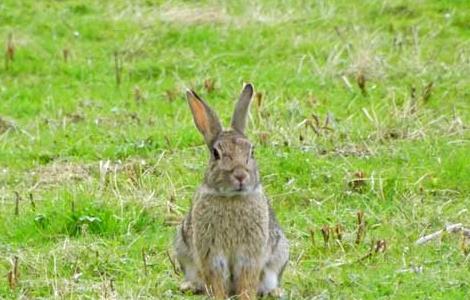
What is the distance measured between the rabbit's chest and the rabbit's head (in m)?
0.11

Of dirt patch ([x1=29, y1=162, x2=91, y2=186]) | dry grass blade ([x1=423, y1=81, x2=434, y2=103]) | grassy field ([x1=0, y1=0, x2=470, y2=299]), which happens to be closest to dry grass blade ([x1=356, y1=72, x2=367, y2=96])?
grassy field ([x1=0, y1=0, x2=470, y2=299])

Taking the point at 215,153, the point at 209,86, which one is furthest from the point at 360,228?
the point at 209,86

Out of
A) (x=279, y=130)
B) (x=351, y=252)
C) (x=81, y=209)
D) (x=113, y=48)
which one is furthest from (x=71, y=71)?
(x=351, y=252)

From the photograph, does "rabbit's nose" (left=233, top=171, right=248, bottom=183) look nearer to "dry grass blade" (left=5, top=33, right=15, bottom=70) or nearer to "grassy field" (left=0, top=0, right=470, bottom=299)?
"grassy field" (left=0, top=0, right=470, bottom=299)

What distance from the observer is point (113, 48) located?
13828 mm

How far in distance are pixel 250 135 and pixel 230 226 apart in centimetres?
330

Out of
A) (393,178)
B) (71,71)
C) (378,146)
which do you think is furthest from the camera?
(71,71)

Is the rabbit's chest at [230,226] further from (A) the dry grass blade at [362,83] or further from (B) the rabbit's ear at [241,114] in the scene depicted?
(A) the dry grass blade at [362,83]

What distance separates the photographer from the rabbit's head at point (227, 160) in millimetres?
7023

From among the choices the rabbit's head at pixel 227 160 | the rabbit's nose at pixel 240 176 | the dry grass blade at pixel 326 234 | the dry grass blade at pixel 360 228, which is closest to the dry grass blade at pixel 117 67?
the dry grass blade at pixel 360 228

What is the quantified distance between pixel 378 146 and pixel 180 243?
3.14 metres

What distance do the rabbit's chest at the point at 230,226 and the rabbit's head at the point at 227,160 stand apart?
0.11 meters

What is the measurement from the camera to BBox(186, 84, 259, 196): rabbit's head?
23.0 feet

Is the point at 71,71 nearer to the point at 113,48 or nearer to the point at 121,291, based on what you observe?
the point at 113,48
